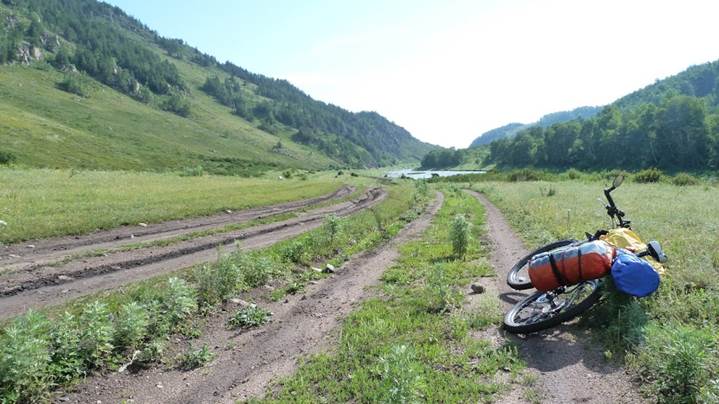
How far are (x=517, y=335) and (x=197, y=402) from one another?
6.68 meters

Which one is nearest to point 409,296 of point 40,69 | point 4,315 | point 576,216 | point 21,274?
point 4,315

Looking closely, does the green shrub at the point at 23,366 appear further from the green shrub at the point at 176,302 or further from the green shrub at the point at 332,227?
the green shrub at the point at 332,227

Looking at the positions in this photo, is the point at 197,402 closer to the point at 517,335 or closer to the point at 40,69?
the point at 517,335

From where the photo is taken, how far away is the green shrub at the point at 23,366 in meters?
6.71

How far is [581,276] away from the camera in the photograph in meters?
8.46

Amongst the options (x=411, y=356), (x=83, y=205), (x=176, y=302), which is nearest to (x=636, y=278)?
(x=411, y=356)

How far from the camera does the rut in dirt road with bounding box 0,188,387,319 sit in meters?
12.7

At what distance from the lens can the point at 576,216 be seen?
24.1 m

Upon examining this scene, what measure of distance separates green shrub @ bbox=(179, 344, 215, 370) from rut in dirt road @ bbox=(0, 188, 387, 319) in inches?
245

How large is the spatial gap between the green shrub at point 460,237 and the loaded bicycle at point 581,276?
784 cm

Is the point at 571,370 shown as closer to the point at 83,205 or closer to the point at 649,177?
the point at 83,205

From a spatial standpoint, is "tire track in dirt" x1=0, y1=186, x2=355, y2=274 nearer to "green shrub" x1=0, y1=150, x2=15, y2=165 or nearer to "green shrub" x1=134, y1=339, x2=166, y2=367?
"green shrub" x1=134, y1=339, x2=166, y2=367

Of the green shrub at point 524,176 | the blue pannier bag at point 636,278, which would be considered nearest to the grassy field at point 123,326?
the blue pannier bag at point 636,278

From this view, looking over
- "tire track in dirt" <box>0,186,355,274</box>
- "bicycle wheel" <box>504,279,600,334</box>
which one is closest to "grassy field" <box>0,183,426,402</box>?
"tire track in dirt" <box>0,186,355,274</box>
